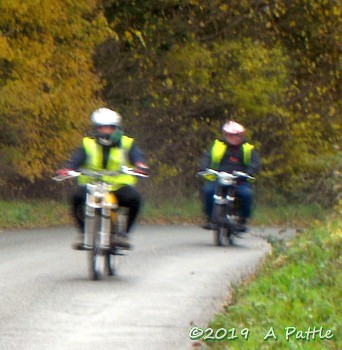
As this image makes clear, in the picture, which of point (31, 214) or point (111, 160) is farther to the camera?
point (31, 214)

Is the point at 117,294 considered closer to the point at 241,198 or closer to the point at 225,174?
the point at 225,174

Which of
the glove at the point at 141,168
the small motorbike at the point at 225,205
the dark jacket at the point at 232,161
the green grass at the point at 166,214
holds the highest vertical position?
the glove at the point at 141,168

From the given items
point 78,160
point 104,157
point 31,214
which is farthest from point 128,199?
point 31,214

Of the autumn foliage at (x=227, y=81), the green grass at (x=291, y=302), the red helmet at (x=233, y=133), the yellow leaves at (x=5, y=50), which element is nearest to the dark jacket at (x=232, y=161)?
the red helmet at (x=233, y=133)

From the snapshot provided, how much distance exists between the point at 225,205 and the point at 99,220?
6176 mm

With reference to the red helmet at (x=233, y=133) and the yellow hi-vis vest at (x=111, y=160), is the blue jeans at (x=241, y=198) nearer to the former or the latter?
the red helmet at (x=233, y=133)

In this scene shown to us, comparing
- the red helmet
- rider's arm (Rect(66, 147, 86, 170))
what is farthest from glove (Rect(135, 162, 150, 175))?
the red helmet

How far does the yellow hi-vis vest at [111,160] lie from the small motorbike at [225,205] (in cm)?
550

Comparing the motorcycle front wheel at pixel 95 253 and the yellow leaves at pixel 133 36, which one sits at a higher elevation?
the yellow leaves at pixel 133 36

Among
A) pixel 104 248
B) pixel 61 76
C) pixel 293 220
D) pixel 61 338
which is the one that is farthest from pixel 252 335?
pixel 293 220

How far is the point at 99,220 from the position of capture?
14125 mm

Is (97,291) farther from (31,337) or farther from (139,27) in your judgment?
(139,27)

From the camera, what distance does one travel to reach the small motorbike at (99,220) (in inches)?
555

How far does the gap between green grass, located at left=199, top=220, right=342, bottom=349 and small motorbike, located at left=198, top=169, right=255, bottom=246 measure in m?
4.93
